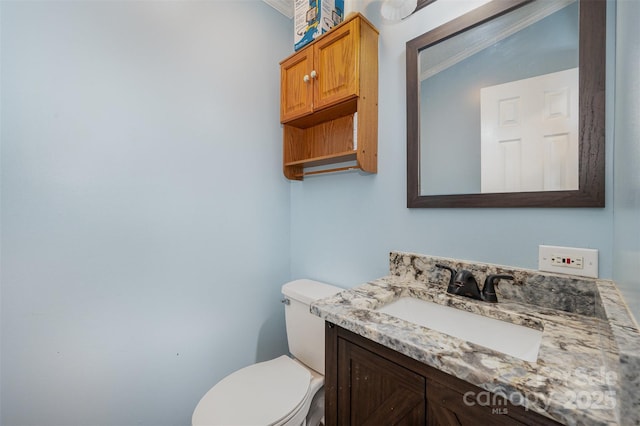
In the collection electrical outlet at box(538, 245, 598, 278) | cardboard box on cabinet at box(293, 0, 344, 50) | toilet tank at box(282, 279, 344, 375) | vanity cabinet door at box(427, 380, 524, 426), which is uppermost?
cardboard box on cabinet at box(293, 0, 344, 50)

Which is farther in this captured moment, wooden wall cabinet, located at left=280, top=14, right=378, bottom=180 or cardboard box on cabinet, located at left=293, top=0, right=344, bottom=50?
cardboard box on cabinet, located at left=293, top=0, right=344, bottom=50

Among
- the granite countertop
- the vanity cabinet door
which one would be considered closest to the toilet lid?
the granite countertop

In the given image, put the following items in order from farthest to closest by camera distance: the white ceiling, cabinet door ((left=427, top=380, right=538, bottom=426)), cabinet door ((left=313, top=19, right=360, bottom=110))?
the white ceiling
cabinet door ((left=313, top=19, right=360, bottom=110))
cabinet door ((left=427, top=380, right=538, bottom=426))

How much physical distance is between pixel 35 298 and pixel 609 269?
2.03 metres

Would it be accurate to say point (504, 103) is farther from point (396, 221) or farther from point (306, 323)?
point (306, 323)

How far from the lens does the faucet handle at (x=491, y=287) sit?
884 millimetres

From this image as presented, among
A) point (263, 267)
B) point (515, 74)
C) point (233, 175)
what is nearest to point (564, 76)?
point (515, 74)

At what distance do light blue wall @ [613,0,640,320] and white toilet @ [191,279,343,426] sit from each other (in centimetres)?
109

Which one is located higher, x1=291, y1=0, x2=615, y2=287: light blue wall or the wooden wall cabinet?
the wooden wall cabinet

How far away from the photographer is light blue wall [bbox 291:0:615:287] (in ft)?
2.74

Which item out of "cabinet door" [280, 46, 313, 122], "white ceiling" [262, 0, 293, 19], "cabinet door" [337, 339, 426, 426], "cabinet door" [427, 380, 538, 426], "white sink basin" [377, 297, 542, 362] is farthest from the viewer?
"white ceiling" [262, 0, 293, 19]

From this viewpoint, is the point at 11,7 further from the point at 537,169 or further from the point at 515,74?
the point at 537,169

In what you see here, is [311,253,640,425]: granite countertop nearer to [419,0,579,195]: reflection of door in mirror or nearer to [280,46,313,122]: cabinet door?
[419,0,579,195]: reflection of door in mirror

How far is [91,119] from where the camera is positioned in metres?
1.06
